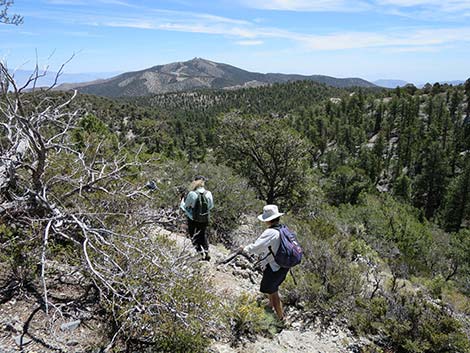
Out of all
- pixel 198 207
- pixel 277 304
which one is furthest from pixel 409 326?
pixel 198 207

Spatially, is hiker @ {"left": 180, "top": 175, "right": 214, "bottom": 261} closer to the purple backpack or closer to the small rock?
the purple backpack

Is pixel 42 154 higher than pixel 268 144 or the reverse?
higher

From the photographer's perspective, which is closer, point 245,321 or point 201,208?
point 245,321

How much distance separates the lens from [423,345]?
4770 millimetres

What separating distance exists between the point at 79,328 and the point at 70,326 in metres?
0.10

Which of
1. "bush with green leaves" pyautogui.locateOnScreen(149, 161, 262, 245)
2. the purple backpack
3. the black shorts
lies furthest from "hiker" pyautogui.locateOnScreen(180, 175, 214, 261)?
"bush with green leaves" pyautogui.locateOnScreen(149, 161, 262, 245)

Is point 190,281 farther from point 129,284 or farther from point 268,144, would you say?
point 268,144

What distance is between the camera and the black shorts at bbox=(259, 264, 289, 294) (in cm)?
470

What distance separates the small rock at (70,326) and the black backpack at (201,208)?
278cm

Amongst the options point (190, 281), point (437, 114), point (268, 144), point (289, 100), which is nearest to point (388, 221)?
point (268, 144)

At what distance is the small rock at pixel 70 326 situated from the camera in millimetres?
3607

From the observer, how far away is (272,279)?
4.72 metres

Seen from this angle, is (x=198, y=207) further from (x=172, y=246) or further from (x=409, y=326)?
(x=409, y=326)

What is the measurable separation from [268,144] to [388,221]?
14.1 meters
